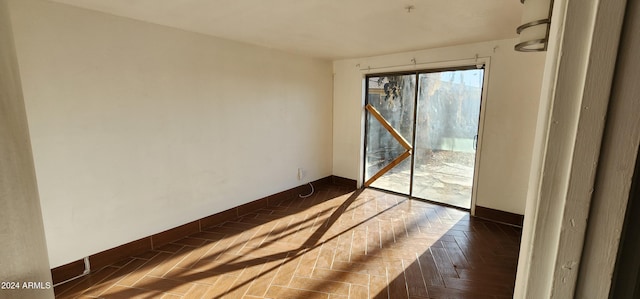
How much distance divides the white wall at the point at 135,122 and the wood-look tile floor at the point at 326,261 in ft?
1.23

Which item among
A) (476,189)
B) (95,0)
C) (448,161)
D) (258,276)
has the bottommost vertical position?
(258,276)

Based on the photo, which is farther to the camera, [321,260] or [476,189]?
[476,189]

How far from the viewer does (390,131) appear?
4.41 m

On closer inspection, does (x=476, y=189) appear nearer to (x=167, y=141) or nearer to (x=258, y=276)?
(x=258, y=276)

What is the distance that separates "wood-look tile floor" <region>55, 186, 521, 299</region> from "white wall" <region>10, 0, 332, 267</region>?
0.38 metres

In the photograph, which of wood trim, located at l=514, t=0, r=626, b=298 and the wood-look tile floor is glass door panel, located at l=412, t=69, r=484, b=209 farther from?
wood trim, located at l=514, t=0, r=626, b=298

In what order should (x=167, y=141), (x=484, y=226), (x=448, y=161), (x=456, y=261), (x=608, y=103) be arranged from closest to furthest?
(x=608, y=103), (x=456, y=261), (x=167, y=141), (x=484, y=226), (x=448, y=161)

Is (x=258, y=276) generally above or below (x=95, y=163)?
below

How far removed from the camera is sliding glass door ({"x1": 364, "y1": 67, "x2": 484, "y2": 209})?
3639 mm

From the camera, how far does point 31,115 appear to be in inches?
77.5

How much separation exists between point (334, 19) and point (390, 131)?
7.92 feet

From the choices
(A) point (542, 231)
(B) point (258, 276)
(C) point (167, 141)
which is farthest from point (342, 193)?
(A) point (542, 231)

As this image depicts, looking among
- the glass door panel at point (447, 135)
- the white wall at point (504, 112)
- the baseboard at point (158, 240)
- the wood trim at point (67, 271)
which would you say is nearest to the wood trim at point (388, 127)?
the glass door panel at point (447, 135)

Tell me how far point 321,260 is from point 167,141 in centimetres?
200
